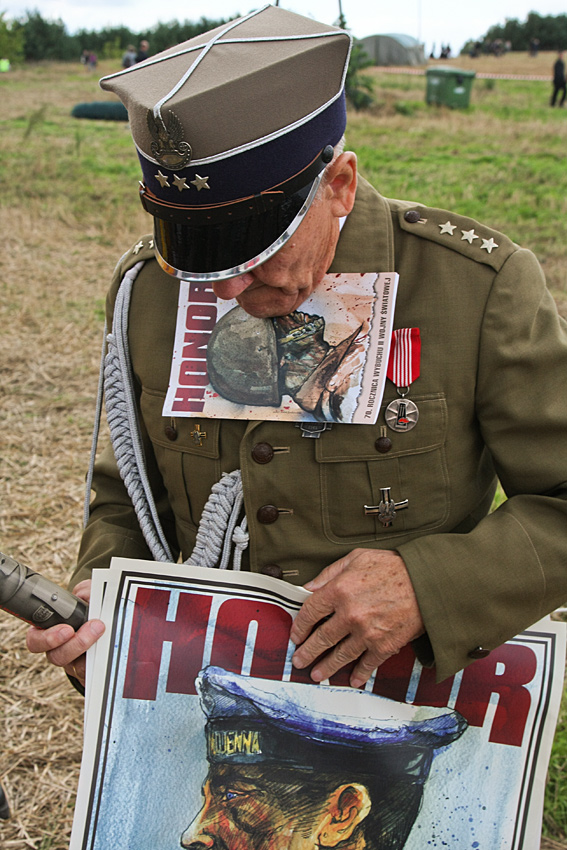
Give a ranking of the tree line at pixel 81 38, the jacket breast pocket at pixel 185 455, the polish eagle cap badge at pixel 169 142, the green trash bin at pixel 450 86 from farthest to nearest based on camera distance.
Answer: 1. the tree line at pixel 81 38
2. the green trash bin at pixel 450 86
3. the jacket breast pocket at pixel 185 455
4. the polish eagle cap badge at pixel 169 142

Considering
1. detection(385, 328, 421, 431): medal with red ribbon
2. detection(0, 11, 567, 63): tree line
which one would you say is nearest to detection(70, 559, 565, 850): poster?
detection(385, 328, 421, 431): medal with red ribbon

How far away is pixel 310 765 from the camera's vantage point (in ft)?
4.73

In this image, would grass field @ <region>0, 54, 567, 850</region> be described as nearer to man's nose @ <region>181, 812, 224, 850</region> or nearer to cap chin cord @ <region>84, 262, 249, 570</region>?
man's nose @ <region>181, 812, 224, 850</region>

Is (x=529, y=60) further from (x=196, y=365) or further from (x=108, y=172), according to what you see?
(x=196, y=365)

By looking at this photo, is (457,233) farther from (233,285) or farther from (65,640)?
(65,640)

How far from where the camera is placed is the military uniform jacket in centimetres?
141

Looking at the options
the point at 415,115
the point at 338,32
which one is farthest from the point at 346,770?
the point at 415,115

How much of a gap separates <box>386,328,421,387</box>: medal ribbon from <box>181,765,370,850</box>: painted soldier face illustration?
2.53ft

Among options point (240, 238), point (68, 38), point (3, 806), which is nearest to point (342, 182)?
point (240, 238)

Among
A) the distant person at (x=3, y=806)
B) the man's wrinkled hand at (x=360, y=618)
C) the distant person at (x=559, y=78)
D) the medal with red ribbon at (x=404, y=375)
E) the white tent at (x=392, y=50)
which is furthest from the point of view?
the white tent at (x=392, y=50)

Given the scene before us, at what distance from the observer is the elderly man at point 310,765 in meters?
1.43

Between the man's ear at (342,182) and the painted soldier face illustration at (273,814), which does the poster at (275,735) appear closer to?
the painted soldier face illustration at (273,814)

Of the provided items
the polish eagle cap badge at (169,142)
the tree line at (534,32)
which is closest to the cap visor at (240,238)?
the polish eagle cap badge at (169,142)

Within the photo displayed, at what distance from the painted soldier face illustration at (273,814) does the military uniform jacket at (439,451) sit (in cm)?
32
